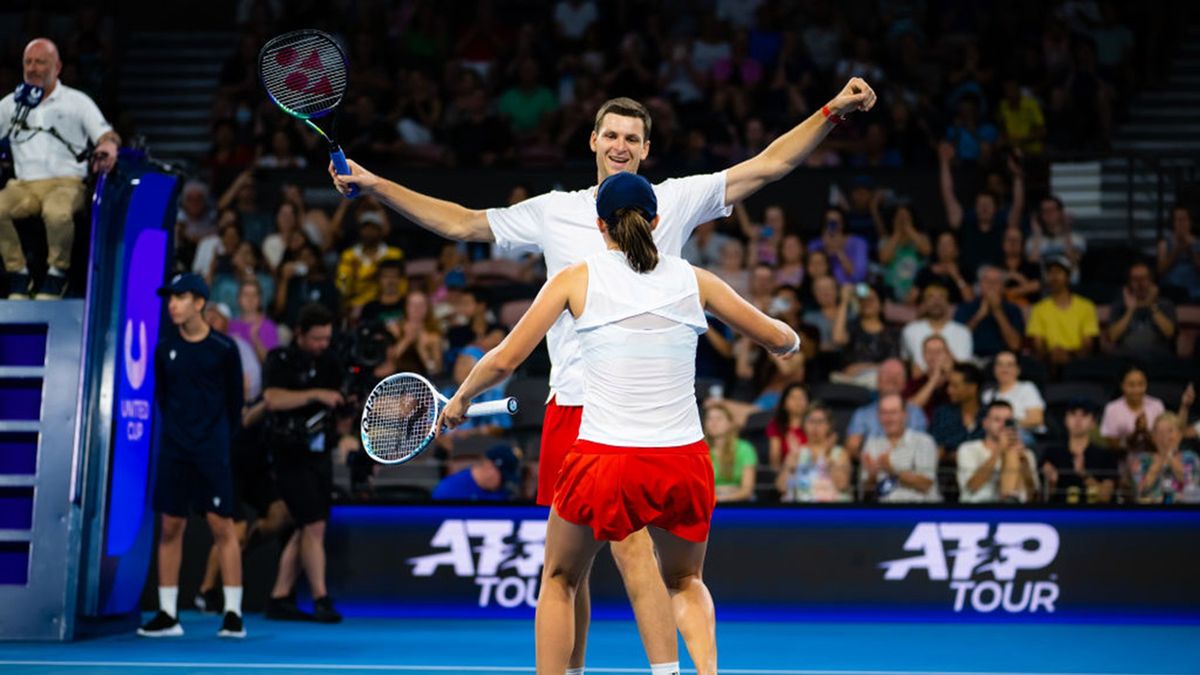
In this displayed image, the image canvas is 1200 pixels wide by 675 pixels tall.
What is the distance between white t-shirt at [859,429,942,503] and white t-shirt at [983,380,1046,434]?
32.6 inches

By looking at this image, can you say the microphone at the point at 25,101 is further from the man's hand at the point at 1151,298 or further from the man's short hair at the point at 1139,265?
the man's hand at the point at 1151,298

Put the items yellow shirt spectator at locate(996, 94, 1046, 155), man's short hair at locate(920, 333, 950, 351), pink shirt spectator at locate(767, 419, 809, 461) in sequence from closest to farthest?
pink shirt spectator at locate(767, 419, 809, 461)
man's short hair at locate(920, 333, 950, 351)
yellow shirt spectator at locate(996, 94, 1046, 155)

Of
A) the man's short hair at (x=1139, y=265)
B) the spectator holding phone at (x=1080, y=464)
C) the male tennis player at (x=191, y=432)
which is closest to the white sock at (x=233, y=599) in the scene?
the male tennis player at (x=191, y=432)

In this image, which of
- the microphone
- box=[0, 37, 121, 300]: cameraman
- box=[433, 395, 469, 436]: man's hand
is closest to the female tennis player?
box=[433, 395, 469, 436]: man's hand

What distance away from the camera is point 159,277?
1004 centimetres

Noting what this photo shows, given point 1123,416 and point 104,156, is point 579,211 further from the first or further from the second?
point 1123,416

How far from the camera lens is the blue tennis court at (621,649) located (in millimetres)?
8742

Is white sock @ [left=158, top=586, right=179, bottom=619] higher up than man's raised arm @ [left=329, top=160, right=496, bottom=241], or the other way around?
man's raised arm @ [left=329, top=160, right=496, bottom=241]

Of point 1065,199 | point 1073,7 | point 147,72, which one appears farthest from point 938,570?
point 147,72

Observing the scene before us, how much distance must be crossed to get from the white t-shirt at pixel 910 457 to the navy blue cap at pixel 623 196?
6303 millimetres

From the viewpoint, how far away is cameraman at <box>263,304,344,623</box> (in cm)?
1073

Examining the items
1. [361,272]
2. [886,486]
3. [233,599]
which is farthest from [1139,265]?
[233,599]

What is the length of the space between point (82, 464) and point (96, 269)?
1094mm

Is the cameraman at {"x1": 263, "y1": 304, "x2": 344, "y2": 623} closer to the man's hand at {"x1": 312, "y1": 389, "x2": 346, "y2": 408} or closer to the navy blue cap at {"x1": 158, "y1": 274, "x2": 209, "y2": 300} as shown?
the man's hand at {"x1": 312, "y1": 389, "x2": 346, "y2": 408}
